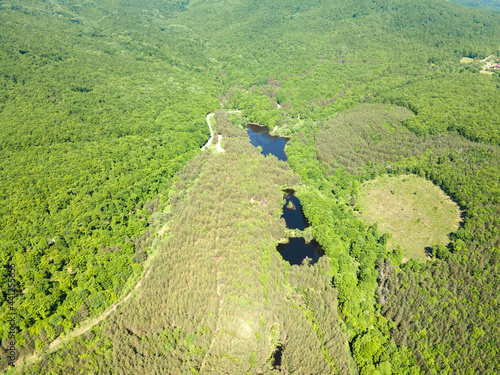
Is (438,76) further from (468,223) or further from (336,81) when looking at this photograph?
(468,223)

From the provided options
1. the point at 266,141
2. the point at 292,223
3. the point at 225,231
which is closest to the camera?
the point at 225,231

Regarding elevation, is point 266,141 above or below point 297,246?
below

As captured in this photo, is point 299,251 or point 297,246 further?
point 297,246

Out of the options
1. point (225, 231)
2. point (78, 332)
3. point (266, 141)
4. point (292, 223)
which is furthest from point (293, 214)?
point (78, 332)

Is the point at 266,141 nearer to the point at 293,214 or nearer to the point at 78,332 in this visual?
the point at 293,214

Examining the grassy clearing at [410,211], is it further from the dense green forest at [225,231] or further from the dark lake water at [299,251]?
the dark lake water at [299,251]

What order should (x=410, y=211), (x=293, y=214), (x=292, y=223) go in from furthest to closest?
(x=293, y=214)
(x=292, y=223)
(x=410, y=211)

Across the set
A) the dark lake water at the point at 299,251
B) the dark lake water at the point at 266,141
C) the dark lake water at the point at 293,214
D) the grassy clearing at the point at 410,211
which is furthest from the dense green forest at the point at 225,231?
the dark lake water at the point at 266,141

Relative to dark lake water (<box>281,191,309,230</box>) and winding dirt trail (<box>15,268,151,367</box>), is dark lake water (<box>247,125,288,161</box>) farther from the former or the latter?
winding dirt trail (<box>15,268,151,367</box>)
